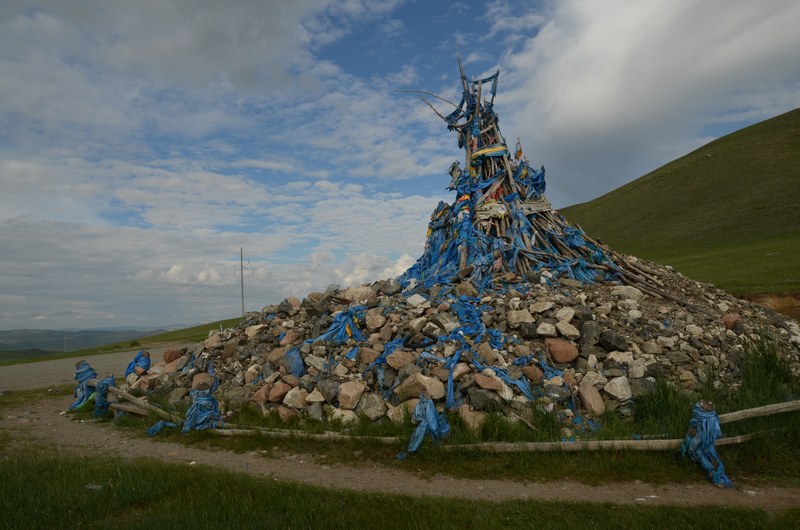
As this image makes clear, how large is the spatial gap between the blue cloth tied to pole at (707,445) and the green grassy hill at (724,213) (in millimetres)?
18825

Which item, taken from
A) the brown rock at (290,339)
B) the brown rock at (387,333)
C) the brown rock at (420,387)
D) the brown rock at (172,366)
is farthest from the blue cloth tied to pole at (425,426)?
the brown rock at (172,366)

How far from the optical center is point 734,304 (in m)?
13.3

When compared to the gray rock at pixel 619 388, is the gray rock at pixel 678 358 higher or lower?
higher

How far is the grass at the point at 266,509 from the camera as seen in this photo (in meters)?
4.88

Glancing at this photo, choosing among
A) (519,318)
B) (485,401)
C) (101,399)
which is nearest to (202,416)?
(101,399)

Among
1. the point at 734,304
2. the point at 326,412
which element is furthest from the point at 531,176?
the point at 326,412

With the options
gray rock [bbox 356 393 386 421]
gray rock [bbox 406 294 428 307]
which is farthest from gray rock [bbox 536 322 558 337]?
gray rock [bbox 356 393 386 421]

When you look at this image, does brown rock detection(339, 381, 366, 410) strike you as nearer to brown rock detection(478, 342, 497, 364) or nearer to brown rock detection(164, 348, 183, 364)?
brown rock detection(478, 342, 497, 364)

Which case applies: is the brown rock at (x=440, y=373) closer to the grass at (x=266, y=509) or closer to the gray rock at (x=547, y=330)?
the gray rock at (x=547, y=330)

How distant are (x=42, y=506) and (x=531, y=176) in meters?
13.3

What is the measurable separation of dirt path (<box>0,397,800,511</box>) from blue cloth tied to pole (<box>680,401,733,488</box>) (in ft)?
0.55

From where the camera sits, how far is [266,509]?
5.24m

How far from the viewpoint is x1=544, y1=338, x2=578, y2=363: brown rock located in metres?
8.93

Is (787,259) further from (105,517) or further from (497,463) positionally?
(105,517)
